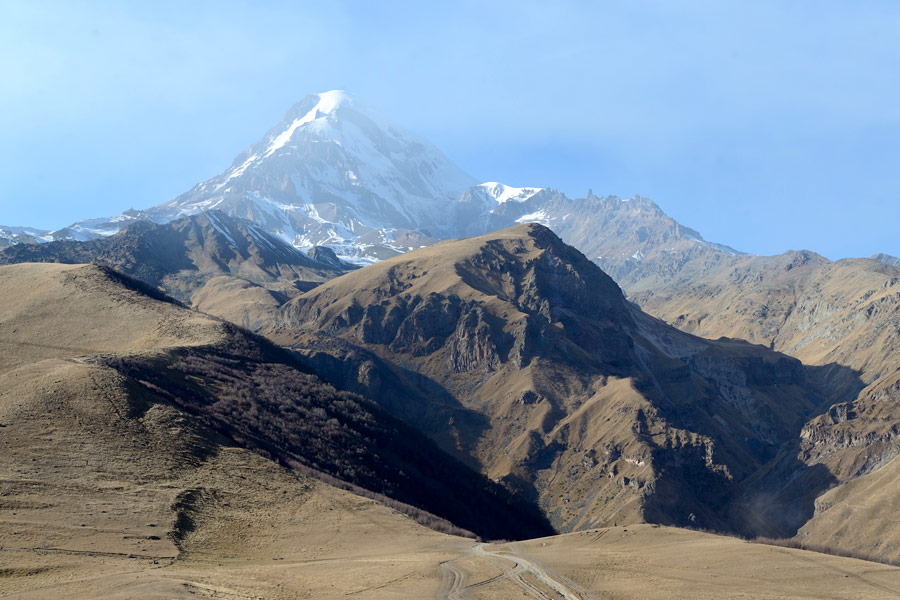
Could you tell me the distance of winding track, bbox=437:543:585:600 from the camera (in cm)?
6919

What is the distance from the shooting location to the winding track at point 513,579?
227 ft

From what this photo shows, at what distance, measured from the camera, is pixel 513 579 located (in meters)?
74.1

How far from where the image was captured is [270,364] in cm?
18700

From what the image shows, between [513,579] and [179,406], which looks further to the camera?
[179,406]

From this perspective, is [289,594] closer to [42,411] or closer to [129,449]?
[129,449]

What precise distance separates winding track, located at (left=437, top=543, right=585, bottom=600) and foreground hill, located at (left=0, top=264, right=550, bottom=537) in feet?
97.4

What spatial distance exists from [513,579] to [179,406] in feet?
237

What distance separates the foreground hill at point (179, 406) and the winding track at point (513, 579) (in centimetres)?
2967

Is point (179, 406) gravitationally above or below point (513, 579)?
above

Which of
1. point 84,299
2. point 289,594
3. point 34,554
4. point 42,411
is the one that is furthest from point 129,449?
point 84,299

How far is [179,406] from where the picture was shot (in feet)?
414

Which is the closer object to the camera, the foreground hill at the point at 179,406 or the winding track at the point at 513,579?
the winding track at the point at 513,579

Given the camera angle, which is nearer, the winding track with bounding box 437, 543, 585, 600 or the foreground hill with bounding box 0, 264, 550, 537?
the winding track with bounding box 437, 543, 585, 600

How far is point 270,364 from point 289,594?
126038mm
